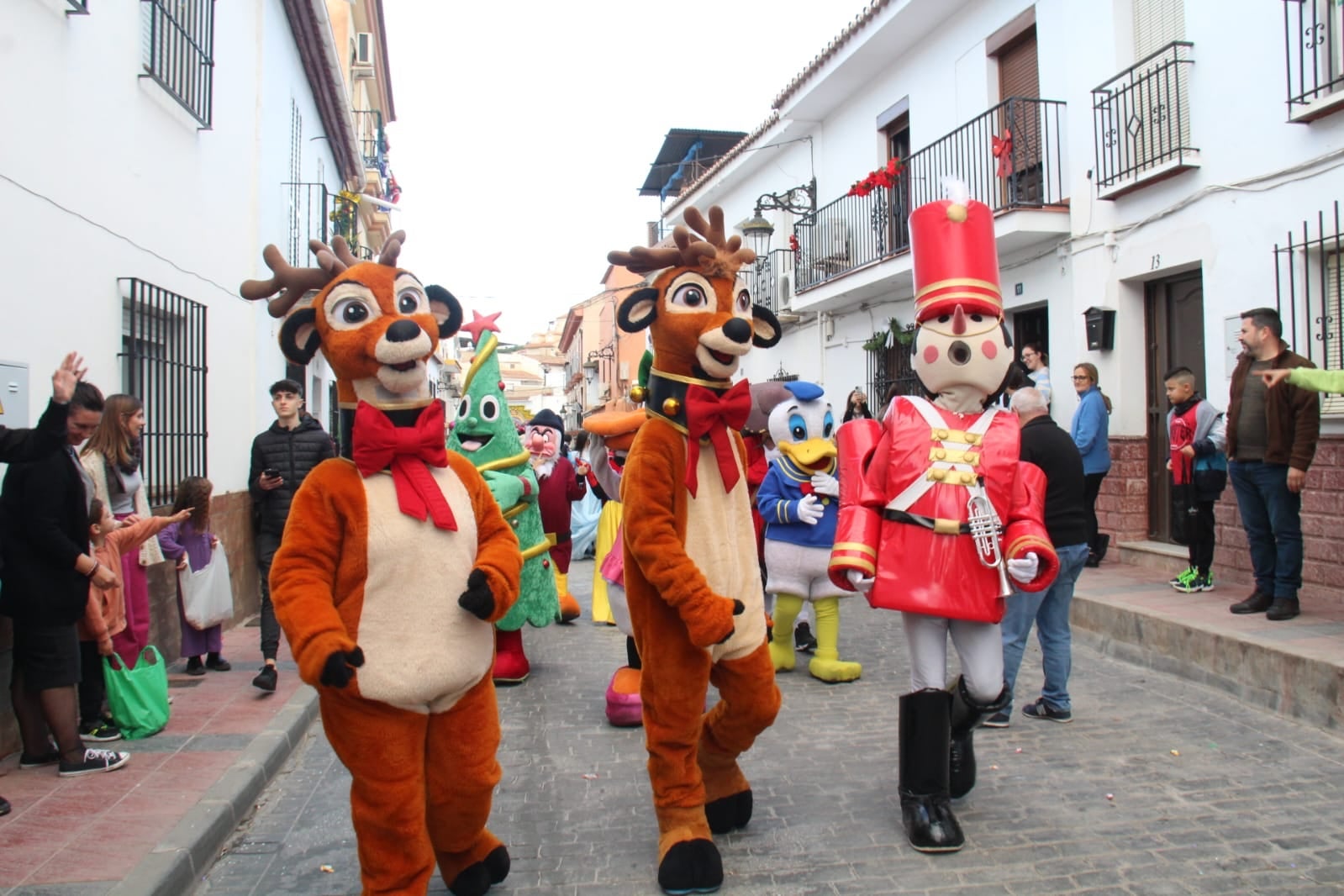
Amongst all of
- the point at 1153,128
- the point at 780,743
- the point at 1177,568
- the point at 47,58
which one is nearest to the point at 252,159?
the point at 47,58

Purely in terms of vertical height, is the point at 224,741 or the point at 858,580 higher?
the point at 858,580

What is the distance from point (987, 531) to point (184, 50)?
6.84 m

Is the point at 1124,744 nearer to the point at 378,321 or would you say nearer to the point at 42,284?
the point at 378,321

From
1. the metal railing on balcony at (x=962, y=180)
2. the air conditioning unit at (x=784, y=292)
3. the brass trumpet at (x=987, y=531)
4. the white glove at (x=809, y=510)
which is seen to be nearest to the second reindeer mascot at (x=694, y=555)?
the brass trumpet at (x=987, y=531)

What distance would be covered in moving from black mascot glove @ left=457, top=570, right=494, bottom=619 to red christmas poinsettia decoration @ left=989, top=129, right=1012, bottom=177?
9.21 meters

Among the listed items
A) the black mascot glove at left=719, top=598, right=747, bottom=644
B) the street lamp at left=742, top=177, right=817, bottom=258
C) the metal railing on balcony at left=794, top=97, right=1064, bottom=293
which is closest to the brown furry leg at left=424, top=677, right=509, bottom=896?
the black mascot glove at left=719, top=598, right=747, bottom=644

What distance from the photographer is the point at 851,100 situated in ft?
50.8

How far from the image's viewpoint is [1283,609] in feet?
20.8

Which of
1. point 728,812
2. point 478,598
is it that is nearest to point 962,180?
point 728,812

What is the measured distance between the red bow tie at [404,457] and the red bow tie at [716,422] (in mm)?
915

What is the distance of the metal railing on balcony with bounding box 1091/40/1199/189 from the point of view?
27.4 ft

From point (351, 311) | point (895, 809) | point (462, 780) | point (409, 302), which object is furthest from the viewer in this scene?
point (895, 809)

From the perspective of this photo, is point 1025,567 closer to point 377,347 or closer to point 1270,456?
point 377,347

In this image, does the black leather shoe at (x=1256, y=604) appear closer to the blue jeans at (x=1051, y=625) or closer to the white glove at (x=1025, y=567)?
the blue jeans at (x=1051, y=625)
